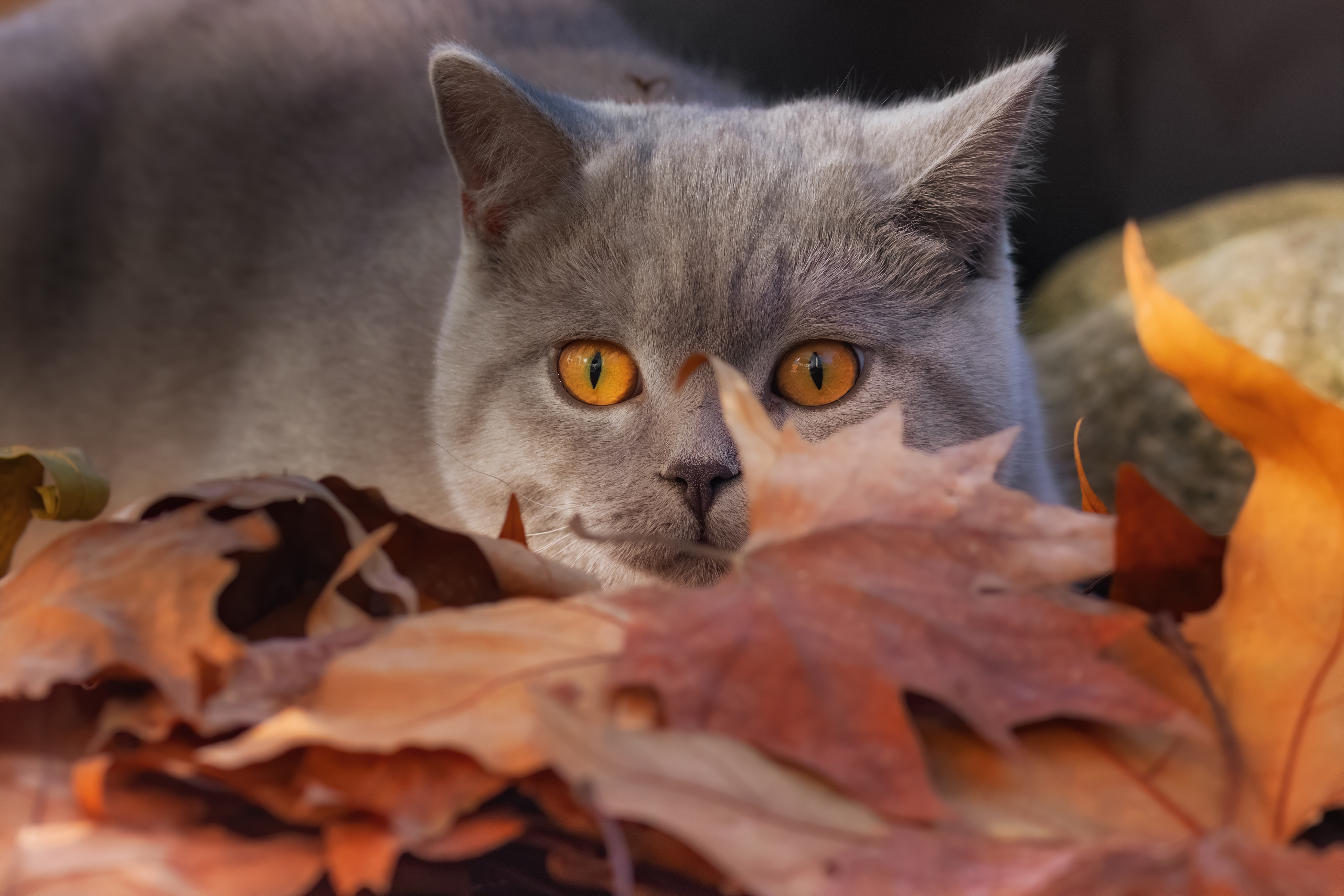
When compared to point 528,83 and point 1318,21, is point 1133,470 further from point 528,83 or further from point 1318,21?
point 1318,21

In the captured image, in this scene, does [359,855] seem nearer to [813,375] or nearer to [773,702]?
[773,702]

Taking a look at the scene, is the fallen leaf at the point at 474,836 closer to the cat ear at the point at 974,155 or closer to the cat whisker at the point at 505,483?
the cat whisker at the point at 505,483

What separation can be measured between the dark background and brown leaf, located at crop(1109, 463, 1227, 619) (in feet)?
4.30

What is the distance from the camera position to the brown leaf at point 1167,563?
→ 689 millimetres

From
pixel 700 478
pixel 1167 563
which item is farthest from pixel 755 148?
pixel 1167 563

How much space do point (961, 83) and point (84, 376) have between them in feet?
5.28

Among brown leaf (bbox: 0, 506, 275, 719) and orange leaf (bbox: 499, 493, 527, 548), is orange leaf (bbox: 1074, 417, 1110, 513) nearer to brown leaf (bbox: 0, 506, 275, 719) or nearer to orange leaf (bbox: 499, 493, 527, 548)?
orange leaf (bbox: 499, 493, 527, 548)

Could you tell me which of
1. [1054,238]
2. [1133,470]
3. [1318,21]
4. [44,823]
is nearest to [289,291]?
[44,823]

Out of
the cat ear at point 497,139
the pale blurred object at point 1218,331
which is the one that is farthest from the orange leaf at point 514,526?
the pale blurred object at point 1218,331

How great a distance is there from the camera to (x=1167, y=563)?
27.9 inches

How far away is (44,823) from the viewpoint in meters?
0.57

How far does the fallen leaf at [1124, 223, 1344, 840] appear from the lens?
0.58 m

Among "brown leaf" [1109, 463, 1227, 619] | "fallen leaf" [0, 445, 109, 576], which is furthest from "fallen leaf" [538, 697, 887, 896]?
"fallen leaf" [0, 445, 109, 576]

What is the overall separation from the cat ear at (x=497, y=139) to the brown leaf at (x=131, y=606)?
1.76 ft
